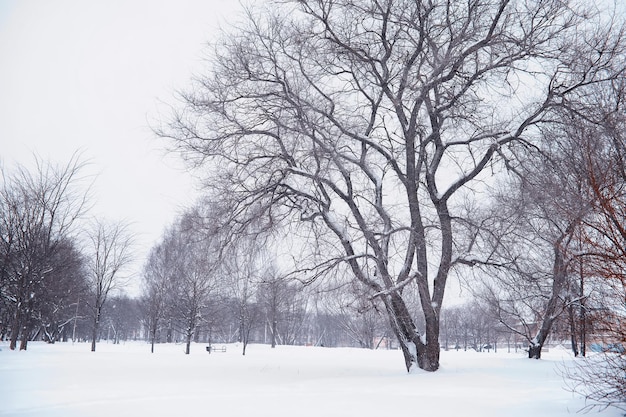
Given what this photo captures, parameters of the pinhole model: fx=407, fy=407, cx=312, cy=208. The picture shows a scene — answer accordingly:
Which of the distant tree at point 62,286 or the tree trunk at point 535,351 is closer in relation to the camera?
the tree trunk at point 535,351

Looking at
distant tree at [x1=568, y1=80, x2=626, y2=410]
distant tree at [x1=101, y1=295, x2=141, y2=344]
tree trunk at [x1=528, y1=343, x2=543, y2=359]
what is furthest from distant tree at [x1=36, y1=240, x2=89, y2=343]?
distant tree at [x1=101, y1=295, x2=141, y2=344]

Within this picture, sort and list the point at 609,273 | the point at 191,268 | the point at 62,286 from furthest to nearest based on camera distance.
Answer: the point at 62,286, the point at 191,268, the point at 609,273

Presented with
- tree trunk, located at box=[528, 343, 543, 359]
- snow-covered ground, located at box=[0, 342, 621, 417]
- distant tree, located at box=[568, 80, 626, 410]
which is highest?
distant tree, located at box=[568, 80, 626, 410]

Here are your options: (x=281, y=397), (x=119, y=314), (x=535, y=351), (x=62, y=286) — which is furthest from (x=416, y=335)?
(x=119, y=314)

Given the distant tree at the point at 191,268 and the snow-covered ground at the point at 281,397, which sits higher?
the distant tree at the point at 191,268

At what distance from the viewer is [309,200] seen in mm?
11477

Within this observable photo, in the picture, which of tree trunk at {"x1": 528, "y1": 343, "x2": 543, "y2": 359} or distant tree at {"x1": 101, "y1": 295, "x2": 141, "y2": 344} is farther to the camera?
distant tree at {"x1": 101, "y1": 295, "x2": 141, "y2": 344}

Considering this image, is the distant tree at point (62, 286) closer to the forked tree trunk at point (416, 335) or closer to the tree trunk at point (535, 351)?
the forked tree trunk at point (416, 335)

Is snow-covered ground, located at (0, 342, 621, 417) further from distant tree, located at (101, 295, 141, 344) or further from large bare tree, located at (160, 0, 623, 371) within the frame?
distant tree, located at (101, 295, 141, 344)

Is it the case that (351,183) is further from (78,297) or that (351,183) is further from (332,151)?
(78,297)

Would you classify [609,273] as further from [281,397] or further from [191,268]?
[191,268]

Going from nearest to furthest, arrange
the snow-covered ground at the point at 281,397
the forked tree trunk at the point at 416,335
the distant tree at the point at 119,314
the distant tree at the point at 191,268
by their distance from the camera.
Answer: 1. the snow-covered ground at the point at 281,397
2. the forked tree trunk at the point at 416,335
3. the distant tree at the point at 191,268
4. the distant tree at the point at 119,314

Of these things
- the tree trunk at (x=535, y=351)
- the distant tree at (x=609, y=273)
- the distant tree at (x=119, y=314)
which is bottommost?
the distant tree at (x=119, y=314)

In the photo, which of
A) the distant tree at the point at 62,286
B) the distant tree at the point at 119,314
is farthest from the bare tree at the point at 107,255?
the distant tree at the point at 119,314
